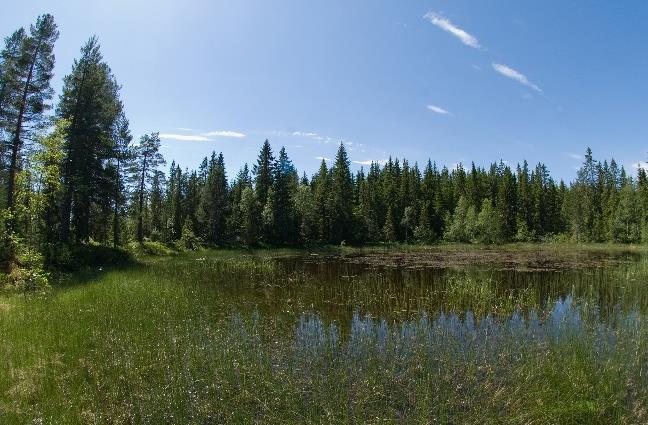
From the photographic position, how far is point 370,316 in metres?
13.0

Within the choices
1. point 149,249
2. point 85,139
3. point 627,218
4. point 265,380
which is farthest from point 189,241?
point 627,218

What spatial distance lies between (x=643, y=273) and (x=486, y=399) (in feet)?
72.5

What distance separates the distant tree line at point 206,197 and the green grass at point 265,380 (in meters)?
11.4

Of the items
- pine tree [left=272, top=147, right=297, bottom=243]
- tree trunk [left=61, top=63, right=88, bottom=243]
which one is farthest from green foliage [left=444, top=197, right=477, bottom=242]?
tree trunk [left=61, top=63, right=88, bottom=243]

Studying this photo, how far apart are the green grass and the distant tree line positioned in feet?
37.5

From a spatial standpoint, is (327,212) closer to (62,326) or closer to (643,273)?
(643,273)

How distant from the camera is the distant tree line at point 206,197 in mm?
26062

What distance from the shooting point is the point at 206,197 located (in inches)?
2391

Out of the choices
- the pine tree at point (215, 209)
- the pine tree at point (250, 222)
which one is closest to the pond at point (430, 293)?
the pine tree at point (250, 222)

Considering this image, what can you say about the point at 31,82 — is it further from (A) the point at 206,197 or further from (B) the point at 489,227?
(B) the point at 489,227

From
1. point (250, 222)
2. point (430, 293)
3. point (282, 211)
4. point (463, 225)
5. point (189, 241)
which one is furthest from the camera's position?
point (463, 225)

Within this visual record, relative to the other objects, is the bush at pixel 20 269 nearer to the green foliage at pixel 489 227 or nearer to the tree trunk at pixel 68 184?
the tree trunk at pixel 68 184

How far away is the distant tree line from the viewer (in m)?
26.1

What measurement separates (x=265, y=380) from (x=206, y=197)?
55717 millimetres
